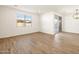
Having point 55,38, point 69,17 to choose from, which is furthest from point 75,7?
A: point 55,38

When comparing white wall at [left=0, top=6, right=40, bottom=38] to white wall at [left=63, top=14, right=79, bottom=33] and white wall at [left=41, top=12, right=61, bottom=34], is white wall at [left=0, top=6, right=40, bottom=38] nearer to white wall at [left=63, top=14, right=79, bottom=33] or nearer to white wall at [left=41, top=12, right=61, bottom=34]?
white wall at [left=41, top=12, right=61, bottom=34]

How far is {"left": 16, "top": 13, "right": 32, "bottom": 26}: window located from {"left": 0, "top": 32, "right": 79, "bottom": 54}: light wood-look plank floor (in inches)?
11.4

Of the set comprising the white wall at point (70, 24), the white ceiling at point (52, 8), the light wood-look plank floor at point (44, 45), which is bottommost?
the light wood-look plank floor at point (44, 45)

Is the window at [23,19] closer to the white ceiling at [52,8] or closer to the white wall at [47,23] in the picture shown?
the white ceiling at [52,8]

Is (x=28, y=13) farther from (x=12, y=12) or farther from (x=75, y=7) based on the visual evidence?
(x=75, y=7)

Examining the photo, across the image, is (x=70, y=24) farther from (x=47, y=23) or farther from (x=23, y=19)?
(x=23, y=19)

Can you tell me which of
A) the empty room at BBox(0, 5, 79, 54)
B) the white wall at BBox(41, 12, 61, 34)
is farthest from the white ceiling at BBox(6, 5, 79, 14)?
the white wall at BBox(41, 12, 61, 34)

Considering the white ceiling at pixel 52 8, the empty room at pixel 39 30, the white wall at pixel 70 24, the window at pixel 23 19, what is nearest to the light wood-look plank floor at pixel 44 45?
the empty room at pixel 39 30

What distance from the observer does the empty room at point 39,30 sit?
1.63 metres

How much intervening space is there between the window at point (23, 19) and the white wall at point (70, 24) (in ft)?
2.66

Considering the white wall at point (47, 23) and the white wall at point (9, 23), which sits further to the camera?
the white wall at point (47, 23)

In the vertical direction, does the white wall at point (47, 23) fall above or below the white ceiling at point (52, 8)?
below

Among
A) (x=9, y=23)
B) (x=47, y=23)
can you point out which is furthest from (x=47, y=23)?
(x=9, y=23)

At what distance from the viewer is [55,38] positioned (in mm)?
1728
